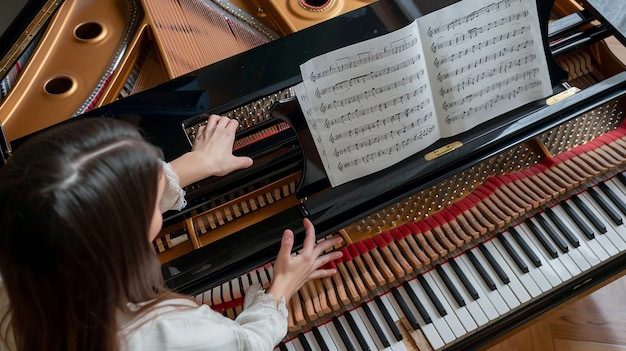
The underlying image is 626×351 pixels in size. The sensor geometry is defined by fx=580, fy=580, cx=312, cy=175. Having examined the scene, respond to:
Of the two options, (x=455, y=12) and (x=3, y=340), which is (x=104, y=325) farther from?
(x=455, y=12)

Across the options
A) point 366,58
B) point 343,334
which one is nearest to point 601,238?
point 343,334

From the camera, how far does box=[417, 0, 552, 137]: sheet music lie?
1651 millimetres

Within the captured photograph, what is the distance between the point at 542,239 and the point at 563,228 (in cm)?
9

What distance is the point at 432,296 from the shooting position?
1.80 meters

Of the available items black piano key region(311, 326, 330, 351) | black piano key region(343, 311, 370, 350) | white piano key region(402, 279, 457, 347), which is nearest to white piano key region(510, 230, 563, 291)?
white piano key region(402, 279, 457, 347)

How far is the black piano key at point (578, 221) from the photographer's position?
6.23 feet

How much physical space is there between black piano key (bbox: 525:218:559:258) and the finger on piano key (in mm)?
191

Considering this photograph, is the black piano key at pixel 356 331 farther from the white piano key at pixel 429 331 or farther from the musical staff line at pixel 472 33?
the musical staff line at pixel 472 33

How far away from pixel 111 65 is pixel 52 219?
3.91 ft

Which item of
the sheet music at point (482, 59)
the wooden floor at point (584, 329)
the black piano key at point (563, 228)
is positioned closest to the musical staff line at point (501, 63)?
the sheet music at point (482, 59)

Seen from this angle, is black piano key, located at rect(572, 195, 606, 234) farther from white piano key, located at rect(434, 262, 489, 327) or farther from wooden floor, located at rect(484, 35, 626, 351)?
wooden floor, located at rect(484, 35, 626, 351)

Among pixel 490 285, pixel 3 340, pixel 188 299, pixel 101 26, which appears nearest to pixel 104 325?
pixel 188 299

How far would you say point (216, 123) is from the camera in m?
1.73

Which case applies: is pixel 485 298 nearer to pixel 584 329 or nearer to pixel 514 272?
pixel 514 272
